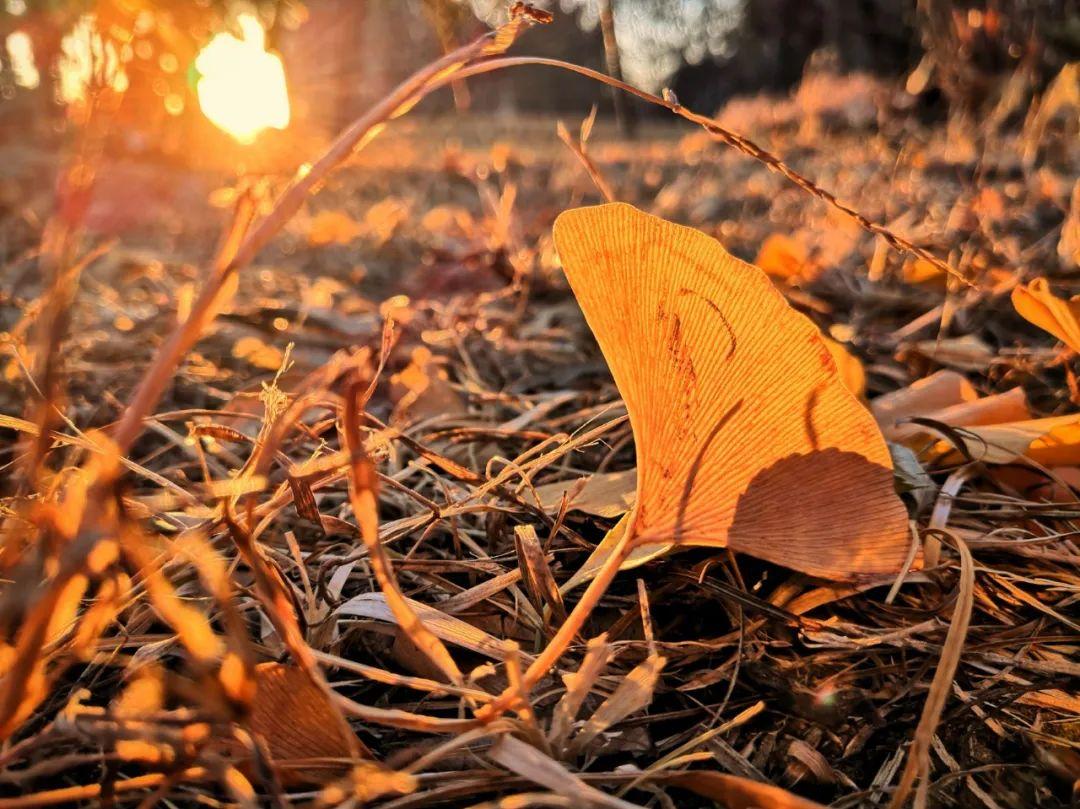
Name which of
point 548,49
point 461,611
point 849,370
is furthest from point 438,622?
point 548,49

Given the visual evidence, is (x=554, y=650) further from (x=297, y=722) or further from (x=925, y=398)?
(x=925, y=398)

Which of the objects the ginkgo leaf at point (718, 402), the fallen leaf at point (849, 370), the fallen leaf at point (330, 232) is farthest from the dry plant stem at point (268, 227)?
the fallen leaf at point (330, 232)

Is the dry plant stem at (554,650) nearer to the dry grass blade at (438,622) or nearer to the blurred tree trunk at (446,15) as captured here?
the dry grass blade at (438,622)

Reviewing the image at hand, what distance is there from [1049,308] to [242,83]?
8196 mm

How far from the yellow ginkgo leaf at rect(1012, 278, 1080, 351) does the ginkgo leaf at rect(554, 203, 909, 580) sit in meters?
0.27

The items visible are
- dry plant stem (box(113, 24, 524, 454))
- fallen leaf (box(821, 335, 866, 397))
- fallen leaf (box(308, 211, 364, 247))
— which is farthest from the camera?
fallen leaf (box(308, 211, 364, 247))

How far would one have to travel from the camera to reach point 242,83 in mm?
7609

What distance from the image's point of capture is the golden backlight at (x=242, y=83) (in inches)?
298

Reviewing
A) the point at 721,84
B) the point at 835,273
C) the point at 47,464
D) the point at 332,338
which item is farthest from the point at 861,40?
the point at 47,464

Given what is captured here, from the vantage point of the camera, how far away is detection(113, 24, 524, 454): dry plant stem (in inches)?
13.6

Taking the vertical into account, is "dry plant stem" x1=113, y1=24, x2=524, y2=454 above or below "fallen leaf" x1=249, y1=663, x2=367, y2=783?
above

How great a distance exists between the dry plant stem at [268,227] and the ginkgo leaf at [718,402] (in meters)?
0.12

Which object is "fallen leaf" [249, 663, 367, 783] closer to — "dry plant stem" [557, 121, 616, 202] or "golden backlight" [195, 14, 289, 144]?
"dry plant stem" [557, 121, 616, 202]

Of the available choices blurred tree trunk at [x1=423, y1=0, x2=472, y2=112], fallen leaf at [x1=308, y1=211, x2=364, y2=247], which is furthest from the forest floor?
blurred tree trunk at [x1=423, y1=0, x2=472, y2=112]
